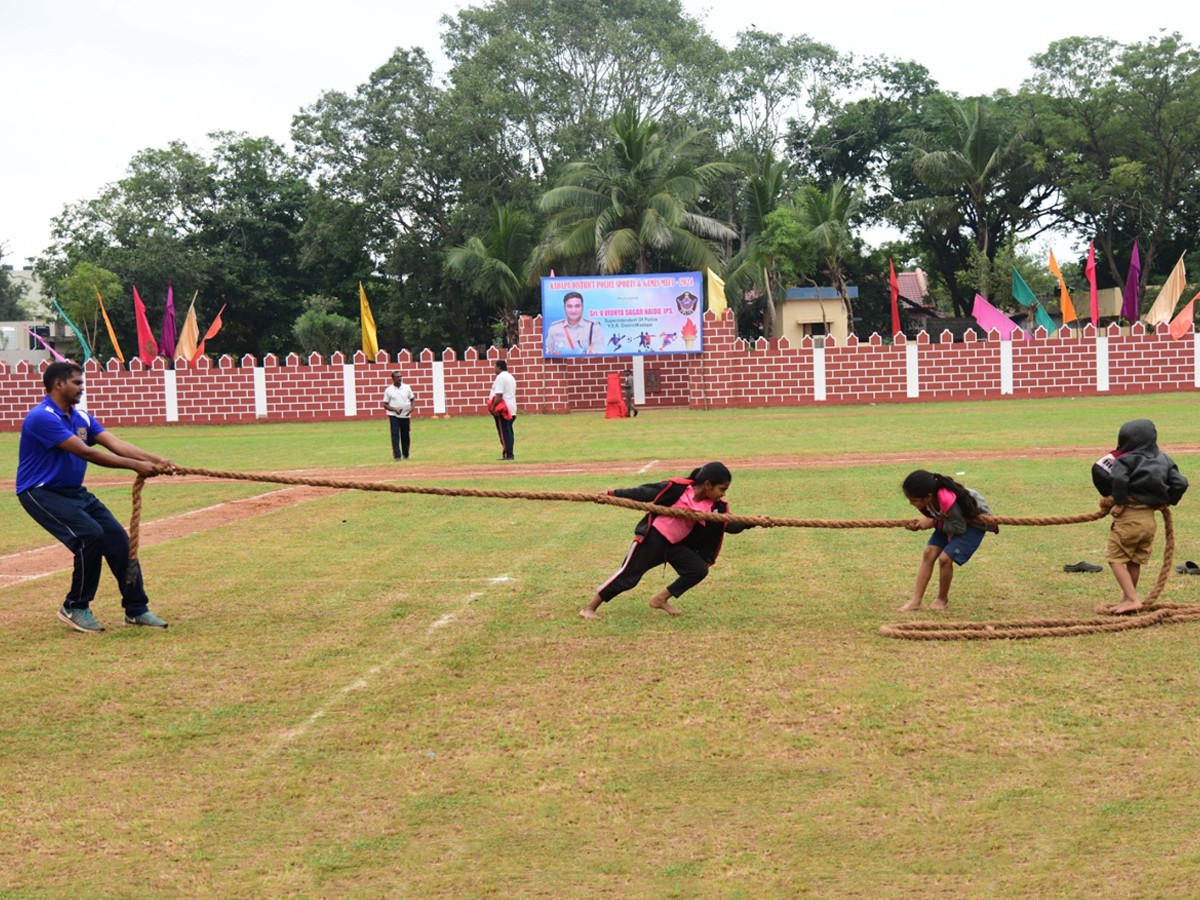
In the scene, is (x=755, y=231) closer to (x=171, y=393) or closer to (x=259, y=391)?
(x=259, y=391)

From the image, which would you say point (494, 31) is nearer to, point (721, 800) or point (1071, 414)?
point (1071, 414)

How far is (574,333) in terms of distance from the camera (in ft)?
125

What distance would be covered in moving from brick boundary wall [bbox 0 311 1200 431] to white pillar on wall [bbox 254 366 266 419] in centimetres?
3

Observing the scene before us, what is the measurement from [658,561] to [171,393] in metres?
34.5

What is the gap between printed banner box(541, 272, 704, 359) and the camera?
124 ft

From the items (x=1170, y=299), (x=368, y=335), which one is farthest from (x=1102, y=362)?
(x=368, y=335)

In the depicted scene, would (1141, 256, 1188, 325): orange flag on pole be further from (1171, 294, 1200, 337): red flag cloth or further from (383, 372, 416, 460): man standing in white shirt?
(383, 372, 416, 460): man standing in white shirt

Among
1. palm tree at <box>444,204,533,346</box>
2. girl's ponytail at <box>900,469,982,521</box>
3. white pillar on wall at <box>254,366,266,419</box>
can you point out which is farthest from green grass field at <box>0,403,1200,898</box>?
palm tree at <box>444,204,533,346</box>

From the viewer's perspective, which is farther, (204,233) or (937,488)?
(204,233)

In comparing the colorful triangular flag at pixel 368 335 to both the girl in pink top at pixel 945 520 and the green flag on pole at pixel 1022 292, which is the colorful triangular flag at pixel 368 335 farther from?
the girl in pink top at pixel 945 520

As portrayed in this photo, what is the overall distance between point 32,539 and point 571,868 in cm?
1021

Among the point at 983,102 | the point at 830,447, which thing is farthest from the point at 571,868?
the point at 983,102

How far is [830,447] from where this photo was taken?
2148cm

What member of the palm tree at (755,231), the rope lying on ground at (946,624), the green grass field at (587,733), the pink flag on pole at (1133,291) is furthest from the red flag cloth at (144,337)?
the rope lying on ground at (946,624)
